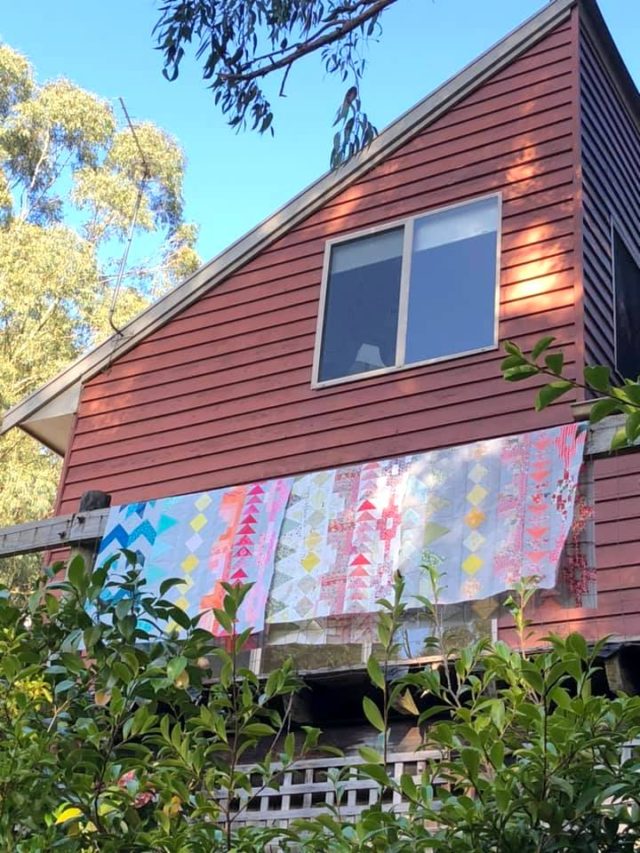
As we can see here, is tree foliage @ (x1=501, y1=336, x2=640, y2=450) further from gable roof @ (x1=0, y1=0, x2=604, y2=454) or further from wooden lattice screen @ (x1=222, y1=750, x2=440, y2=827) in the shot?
gable roof @ (x1=0, y1=0, x2=604, y2=454)

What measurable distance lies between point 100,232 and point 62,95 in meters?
2.95

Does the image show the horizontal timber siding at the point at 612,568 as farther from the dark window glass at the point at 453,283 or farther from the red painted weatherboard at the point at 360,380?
the dark window glass at the point at 453,283

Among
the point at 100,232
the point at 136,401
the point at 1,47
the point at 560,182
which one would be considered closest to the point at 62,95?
the point at 1,47

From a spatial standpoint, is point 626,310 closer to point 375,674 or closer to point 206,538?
point 206,538

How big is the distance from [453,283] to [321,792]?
4.39 m

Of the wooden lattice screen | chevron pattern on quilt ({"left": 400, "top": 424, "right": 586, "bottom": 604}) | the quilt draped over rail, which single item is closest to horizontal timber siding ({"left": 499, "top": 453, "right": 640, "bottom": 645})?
chevron pattern on quilt ({"left": 400, "top": 424, "right": 586, "bottom": 604})

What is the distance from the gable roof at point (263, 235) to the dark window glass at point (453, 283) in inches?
32.5

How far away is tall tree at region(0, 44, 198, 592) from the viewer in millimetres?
19203

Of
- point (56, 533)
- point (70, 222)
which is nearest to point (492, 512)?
point (56, 533)

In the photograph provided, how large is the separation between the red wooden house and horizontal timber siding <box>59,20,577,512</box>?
0.01 m

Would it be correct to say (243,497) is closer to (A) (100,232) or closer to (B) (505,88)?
(B) (505,88)

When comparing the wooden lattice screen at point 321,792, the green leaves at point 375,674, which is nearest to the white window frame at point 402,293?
the wooden lattice screen at point 321,792

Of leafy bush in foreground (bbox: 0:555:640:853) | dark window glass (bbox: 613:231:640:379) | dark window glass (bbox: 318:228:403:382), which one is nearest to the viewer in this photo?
leafy bush in foreground (bbox: 0:555:640:853)

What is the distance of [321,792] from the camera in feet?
13.8
